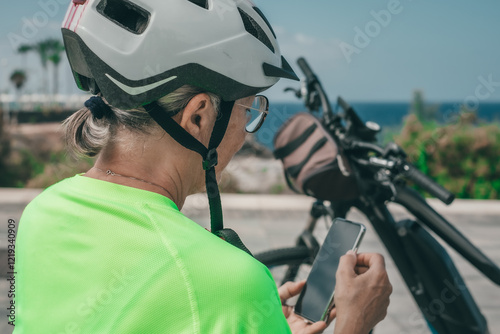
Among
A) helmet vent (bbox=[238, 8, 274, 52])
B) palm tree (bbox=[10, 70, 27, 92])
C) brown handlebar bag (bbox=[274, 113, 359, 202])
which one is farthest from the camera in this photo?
palm tree (bbox=[10, 70, 27, 92])

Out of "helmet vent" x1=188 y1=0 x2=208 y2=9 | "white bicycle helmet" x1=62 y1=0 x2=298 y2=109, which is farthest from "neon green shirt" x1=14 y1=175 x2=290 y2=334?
"helmet vent" x1=188 y1=0 x2=208 y2=9

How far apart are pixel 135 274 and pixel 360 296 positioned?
70 centimetres

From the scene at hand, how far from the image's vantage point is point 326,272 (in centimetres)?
194

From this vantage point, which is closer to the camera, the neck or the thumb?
the neck

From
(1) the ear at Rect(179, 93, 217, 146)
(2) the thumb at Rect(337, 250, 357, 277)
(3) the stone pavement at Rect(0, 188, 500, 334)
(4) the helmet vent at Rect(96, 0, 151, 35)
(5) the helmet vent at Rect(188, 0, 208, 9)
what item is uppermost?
(5) the helmet vent at Rect(188, 0, 208, 9)

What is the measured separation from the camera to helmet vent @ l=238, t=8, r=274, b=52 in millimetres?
1484

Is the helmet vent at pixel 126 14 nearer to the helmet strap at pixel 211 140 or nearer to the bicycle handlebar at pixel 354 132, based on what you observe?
the helmet strap at pixel 211 140

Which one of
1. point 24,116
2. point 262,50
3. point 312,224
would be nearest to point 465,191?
point 312,224

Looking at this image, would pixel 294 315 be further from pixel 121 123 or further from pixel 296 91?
pixel 296 91

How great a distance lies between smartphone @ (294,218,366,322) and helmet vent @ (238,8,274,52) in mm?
772

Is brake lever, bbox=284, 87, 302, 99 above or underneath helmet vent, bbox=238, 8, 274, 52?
underneath

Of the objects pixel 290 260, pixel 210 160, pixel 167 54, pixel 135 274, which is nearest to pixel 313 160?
pixel 290 260

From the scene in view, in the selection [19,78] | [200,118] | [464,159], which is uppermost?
[200,118]

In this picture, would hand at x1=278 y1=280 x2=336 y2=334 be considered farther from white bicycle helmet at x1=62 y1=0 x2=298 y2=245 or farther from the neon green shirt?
the neon green shirt
